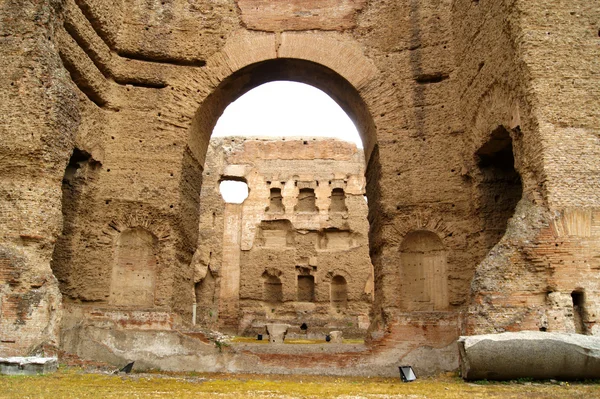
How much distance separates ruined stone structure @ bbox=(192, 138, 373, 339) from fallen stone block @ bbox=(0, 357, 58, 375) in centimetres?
1179

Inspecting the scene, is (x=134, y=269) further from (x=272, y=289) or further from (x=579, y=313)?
(x=272, y=289)

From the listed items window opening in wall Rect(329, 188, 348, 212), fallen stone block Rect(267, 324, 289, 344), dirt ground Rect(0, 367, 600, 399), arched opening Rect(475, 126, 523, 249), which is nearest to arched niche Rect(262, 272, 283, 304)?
window opening in wall Rect(329, 188, 348, 212)

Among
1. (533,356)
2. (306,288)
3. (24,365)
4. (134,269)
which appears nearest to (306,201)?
(306,288)

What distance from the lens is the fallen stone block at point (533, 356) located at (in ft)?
15.9

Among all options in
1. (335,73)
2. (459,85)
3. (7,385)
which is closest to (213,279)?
(335,73)

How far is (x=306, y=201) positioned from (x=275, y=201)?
1.20 metres

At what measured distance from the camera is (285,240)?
63.5ft

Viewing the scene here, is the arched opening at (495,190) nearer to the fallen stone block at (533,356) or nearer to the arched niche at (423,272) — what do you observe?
the arched niche at (423,272)

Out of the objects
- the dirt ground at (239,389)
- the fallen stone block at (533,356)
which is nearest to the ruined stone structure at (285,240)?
the dirt ground at (239,389)

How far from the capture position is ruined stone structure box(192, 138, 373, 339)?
18.2m

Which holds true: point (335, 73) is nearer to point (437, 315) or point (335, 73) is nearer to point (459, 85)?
point (459, 85)

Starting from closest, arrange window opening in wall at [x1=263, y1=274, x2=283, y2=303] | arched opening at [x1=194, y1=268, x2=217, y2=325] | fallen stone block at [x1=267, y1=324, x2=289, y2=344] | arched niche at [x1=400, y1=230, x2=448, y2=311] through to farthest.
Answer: arched niche at [x1=400, y1=230, x2=448, y2=311]
fallen stone block at [x1=267, y1=324, x2=289, y2=344]
arched opening at [x1=194, y1=268, x2=217, y2=325]
window opening in wall at [x1=263, y1=274, x2=283, y2=303]

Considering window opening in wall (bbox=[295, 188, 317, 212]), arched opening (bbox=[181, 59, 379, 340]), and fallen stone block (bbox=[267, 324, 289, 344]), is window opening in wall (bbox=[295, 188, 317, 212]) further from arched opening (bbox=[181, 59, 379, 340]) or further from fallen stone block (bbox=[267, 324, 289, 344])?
fallen stone block (bbox=[267, 324, 289, 344])

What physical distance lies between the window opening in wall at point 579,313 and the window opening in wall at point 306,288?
1319 centimetres
